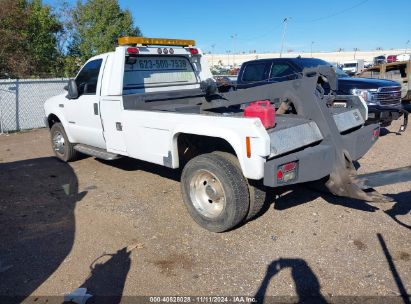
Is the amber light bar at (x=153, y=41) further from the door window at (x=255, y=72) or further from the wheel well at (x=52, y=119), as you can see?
the door window at (x=255, y=72)

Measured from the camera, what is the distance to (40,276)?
3521mm

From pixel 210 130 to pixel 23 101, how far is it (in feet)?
34.5

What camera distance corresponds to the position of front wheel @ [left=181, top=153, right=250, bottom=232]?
3984 mm

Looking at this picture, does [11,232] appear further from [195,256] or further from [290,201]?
[290,201]

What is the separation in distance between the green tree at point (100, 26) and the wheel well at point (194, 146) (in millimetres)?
22366

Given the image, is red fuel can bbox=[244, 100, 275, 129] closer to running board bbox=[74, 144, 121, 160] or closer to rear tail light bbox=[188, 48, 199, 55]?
running board bbox=[74, 144, 121, 160]

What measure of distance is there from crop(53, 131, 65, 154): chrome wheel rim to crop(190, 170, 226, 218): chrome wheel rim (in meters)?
4.13

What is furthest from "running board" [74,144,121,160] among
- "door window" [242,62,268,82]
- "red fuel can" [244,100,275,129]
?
"door window" [242,62,268,82]

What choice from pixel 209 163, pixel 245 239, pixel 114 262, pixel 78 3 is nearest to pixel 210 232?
pixel 245 239

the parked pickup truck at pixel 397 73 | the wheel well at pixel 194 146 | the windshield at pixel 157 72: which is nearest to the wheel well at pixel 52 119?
the windshield at pixel 157 72

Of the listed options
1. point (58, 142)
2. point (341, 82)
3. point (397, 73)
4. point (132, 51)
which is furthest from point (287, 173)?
point (397, 73)

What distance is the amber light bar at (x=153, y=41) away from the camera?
5719mm

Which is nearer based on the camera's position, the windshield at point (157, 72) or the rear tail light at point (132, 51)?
the rear tail light at point (132, 51)

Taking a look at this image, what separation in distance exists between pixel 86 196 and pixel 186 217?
1.79m
